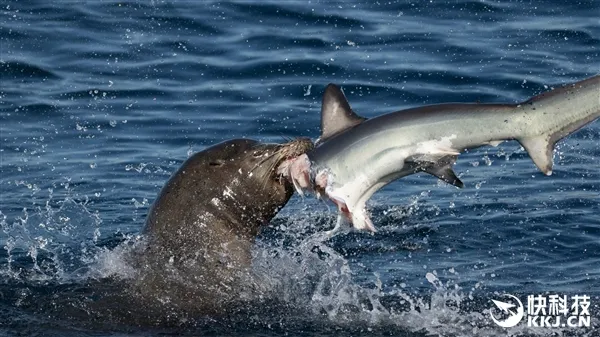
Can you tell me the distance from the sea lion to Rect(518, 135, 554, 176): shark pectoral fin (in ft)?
5.23

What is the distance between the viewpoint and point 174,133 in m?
12.3

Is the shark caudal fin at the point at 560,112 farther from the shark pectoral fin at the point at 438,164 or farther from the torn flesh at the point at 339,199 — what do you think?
the torn flesh at the point at 339,199

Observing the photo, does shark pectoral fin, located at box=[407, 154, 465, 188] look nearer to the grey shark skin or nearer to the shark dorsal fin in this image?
the grey shark skin

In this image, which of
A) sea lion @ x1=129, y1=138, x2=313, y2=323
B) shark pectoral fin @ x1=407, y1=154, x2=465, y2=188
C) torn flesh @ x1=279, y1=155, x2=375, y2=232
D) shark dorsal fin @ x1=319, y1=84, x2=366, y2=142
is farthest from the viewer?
sea lion @ x1=129, y1=138, x2=313, y2=323

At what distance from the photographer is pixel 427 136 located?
6434 millimetres

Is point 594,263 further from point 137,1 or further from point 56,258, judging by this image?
point 137,1

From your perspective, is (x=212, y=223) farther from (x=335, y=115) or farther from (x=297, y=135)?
(x=297, y=135)

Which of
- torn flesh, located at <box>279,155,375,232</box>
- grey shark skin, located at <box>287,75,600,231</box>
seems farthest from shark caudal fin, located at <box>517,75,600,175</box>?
torn flesh, located at <box>279,155,375,232</box>

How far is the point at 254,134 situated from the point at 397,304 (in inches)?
174

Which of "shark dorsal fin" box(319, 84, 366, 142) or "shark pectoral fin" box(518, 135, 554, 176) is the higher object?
"shark dorsal fin" box(319, 84, 366, 142)

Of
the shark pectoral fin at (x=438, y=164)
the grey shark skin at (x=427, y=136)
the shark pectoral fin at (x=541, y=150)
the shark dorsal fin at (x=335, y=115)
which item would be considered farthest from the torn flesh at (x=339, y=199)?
the shark pectoral fin at (x=541, y=150)

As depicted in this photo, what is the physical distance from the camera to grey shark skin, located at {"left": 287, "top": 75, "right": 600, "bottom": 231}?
20.7 feet

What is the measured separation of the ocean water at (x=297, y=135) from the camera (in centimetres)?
798

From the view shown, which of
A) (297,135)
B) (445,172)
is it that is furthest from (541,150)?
(297,135)
